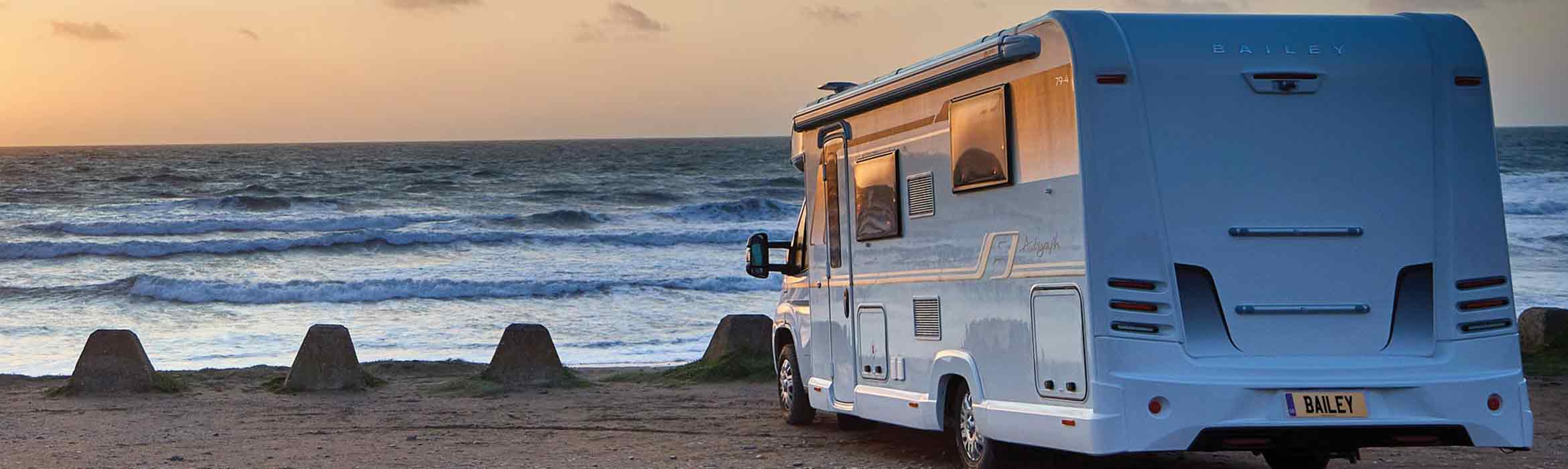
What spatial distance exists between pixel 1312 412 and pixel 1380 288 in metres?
0.70

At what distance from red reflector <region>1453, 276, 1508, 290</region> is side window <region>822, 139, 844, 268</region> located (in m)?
4.37

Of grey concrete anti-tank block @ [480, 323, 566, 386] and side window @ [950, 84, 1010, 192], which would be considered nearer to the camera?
side window @ [950, 84, 1010, 192]

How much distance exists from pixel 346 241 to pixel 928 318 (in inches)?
1330

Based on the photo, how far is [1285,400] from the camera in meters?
7.70

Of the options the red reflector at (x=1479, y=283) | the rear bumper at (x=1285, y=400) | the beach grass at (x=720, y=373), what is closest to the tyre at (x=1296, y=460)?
the rear bumper at (x=1285, y=400)

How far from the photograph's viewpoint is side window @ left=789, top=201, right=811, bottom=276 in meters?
12.2

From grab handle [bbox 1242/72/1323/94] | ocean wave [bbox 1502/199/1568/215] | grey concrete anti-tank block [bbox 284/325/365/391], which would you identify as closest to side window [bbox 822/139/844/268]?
grab handle [bbox 1242/72/1323/94]

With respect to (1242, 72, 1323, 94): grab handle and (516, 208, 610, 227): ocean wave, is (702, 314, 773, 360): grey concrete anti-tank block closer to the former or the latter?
(1242, 72, 1323, 94): grab handle

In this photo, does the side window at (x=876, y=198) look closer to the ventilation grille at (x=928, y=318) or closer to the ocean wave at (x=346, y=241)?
the ventilation grille at (x=928, y=318)

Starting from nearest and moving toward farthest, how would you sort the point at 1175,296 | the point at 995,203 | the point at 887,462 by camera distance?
the point at 1175,296 → the point at 995,203 → the point at 887,462

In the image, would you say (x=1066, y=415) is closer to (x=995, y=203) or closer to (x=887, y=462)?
(x=995, y=203)

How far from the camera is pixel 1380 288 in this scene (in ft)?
25.7

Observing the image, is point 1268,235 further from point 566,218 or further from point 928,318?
point 566,218

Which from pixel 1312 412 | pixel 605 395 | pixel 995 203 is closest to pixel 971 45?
pixel 995 203
